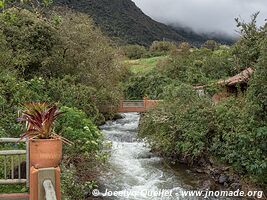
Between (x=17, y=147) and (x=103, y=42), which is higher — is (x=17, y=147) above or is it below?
below

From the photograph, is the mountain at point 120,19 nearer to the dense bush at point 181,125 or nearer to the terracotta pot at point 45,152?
the dense bush at point 181,125

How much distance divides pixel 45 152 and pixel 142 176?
8.64m

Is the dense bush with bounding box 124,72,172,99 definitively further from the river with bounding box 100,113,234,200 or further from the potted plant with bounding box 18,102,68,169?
the potted plant with bounding box 18,102,68,169

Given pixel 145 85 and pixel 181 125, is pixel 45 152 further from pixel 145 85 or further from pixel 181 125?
pixel 145 85

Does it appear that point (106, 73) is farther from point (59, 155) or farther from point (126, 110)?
point (59, 155)

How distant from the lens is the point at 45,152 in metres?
5.21

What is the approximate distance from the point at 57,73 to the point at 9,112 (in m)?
7.94

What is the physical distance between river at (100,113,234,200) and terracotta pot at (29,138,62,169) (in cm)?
633

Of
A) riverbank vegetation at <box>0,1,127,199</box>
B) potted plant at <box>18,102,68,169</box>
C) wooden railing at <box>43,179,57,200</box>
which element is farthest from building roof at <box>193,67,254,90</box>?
wooden railing at <box>43,179,57,200</box>

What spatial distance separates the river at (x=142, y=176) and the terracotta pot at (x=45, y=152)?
6.33 metres

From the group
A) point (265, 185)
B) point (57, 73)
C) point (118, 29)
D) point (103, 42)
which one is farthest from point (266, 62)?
point (118, 29)

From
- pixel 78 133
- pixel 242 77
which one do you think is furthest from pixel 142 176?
pixel 242 77

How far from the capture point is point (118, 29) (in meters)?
64.5

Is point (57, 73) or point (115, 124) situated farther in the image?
point (115, 124)
